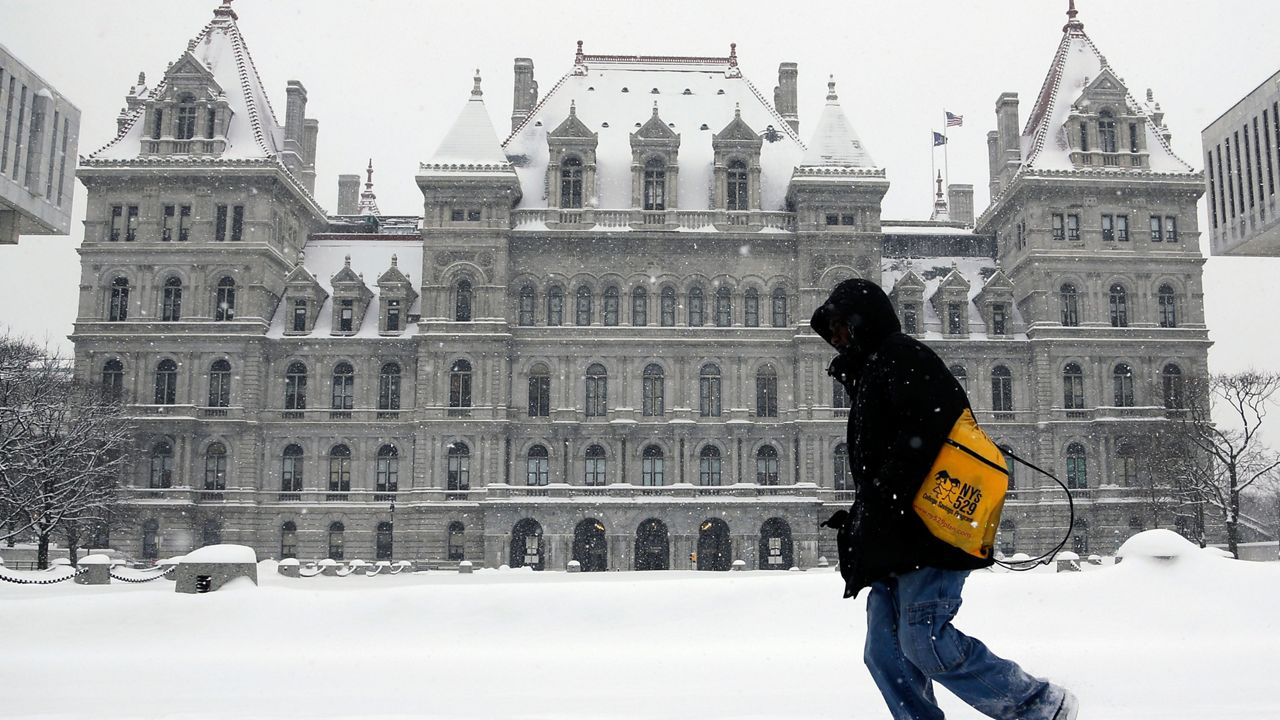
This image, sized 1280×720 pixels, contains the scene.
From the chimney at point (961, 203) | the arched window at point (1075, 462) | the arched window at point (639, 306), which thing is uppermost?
the chimney at point (961, 203)

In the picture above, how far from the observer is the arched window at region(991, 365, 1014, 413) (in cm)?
4875

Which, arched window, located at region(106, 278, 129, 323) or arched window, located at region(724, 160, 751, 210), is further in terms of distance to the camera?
arched window, located at region(724, 160, 751, 210)

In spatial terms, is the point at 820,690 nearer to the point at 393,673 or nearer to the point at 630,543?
the point at 393,673

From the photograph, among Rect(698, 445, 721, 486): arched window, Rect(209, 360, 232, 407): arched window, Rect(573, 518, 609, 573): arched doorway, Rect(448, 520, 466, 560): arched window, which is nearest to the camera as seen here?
Rect(573, 518, 609, 573): arched doorway

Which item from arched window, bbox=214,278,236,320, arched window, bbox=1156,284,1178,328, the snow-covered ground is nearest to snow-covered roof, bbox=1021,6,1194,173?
arched window, bbox=1156,284,1178,328

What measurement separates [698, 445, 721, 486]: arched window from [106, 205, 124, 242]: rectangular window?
26.9m

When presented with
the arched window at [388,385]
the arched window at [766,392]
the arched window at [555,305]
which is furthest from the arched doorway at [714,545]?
the arched window at [388,385]

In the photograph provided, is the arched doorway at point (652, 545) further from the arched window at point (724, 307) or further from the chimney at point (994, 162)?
the chimney at point (994, 162)

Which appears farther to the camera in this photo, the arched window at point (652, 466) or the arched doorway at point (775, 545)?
the arched window at point (652, 466)

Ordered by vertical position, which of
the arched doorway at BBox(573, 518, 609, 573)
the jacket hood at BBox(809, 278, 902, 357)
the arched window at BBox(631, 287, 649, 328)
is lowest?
the arched doorway at BBox(573, 518, 609, 573)

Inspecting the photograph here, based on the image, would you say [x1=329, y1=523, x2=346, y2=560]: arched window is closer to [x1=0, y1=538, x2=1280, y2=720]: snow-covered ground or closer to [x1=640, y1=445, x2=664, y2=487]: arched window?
[x1=640, y1=445, x2=664, y2=487]: arched window

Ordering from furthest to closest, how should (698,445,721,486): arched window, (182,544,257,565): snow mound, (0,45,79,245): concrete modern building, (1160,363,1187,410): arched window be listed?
(1160,363,1187,410): arched window, (698,445,721,486): arched window, (0,45,79,245): concrete modern building, (182,544,257,565): snow mound

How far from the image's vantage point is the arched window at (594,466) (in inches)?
1828

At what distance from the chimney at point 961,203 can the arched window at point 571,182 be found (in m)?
23.7
